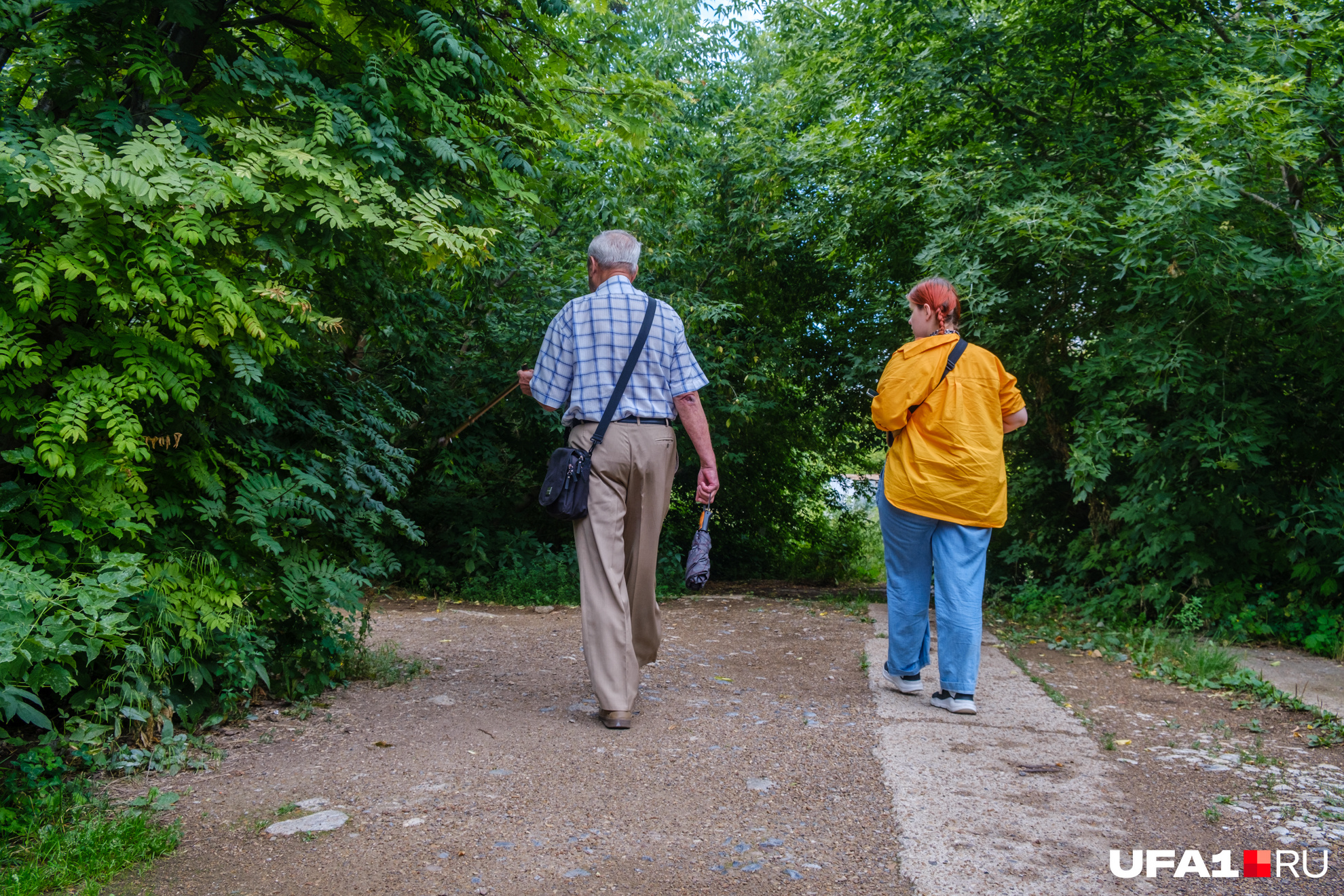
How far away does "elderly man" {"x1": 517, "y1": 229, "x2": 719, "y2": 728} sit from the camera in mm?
3912

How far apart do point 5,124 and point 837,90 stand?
6907 mm

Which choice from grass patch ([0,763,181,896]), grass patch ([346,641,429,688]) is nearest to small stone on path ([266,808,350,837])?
grass patch ([0,763,181,896])

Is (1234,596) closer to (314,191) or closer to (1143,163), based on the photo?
(1143,163)

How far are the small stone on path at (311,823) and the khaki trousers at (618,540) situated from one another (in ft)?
4.08

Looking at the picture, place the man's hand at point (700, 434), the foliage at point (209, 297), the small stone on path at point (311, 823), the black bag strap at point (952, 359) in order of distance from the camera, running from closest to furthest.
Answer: the small stone on path at point (311, 823), the foliage at point (209, 297), the man's hand at point (700, 434), the black bag strap at point (952, 359)

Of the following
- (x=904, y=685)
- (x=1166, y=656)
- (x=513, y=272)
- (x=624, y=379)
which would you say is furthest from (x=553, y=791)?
(x=513, y=272)

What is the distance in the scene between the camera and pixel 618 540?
3980 mm

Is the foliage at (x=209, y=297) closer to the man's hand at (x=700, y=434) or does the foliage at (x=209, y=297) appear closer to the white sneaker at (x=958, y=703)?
the man's hand at (x=700, y=434)

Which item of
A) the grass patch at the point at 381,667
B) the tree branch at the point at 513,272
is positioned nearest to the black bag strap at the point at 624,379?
the grass patch at the point at 381,667

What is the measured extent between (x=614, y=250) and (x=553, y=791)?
226 cm

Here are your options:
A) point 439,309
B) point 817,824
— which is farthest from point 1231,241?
point 439,309

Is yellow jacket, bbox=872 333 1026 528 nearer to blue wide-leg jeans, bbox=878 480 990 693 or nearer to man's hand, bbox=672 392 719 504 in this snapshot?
blue wide-leg jeans, bbox=878 480 990 693

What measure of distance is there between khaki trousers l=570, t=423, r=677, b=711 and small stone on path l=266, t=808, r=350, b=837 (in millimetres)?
1242

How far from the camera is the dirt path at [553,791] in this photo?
2523 mm
